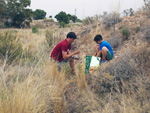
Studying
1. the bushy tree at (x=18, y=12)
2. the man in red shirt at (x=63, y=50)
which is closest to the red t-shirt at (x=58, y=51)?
the man in red shirt at (x=63, y=50)

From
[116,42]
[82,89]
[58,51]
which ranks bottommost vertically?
[82,89]

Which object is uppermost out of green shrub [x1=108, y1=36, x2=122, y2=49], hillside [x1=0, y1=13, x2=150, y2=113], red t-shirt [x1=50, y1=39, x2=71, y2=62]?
green shrub [x1=108, y1=36, x2=122, y2=49]

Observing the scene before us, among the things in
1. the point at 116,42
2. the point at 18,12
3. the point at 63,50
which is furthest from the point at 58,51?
the point at 18,12

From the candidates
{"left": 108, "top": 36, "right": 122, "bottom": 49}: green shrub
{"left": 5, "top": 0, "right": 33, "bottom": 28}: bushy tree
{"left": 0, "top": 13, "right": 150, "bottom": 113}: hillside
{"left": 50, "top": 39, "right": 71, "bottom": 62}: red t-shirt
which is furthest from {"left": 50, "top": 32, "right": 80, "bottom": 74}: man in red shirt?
{"left": 5, "top": 0, "right": 33, "bottom": 28}: bushy tree

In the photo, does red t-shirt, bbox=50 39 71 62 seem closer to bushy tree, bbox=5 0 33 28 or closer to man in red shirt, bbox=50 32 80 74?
man in red shirt, bbox=50 32 80 74

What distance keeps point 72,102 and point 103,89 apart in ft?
2.13

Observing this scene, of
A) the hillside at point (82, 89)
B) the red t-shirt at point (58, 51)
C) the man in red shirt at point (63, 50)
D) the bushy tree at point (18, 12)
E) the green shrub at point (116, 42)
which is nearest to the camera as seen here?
the hillside at point (82, 89)

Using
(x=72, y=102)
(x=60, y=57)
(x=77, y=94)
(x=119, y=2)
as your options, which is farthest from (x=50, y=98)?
(x=119, y=2)

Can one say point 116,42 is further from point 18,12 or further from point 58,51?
point 18,12

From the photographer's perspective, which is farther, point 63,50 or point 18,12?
point 18,12

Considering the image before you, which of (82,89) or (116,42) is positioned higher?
(116,42)

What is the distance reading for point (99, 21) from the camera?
27.9 feet

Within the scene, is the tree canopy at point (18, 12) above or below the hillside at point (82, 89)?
above

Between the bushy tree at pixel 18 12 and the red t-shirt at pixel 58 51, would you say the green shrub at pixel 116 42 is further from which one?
the bushy tree at pixel 18 12
